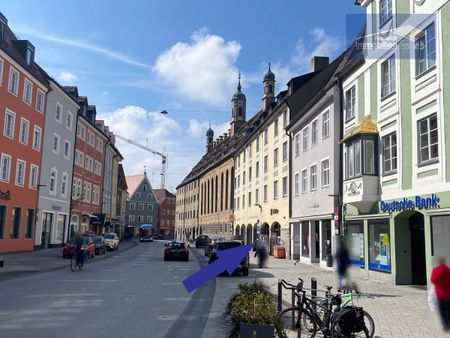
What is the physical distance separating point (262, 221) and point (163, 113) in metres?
22.3

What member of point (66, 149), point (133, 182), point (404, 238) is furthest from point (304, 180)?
point (133, 182)

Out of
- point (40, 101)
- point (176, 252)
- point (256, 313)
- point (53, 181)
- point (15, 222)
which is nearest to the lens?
point (256, 313)

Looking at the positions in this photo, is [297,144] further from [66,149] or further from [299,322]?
[299,322]

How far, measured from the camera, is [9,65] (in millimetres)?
31312

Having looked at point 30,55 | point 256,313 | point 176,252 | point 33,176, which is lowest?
point 176,252

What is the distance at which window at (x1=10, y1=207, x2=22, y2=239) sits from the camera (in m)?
32.8

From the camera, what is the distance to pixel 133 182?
399 ft

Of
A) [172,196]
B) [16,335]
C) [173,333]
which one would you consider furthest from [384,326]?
[172,196]

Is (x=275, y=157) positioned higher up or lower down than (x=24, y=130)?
lower down

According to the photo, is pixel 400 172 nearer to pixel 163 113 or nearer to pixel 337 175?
pixel 337 175

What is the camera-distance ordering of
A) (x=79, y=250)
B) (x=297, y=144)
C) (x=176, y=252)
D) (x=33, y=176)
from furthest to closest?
(x=33, y=176), (x=297, y=144), (x=176, y=252), (x=79, y=250)

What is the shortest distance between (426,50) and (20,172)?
29.1 meters

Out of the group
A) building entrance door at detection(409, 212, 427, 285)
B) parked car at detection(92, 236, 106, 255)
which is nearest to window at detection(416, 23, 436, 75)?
building entrance door at detection(409, 212, 427, 285)

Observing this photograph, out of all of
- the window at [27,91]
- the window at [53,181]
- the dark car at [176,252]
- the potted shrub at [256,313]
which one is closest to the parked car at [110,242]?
the window at [53,181]
